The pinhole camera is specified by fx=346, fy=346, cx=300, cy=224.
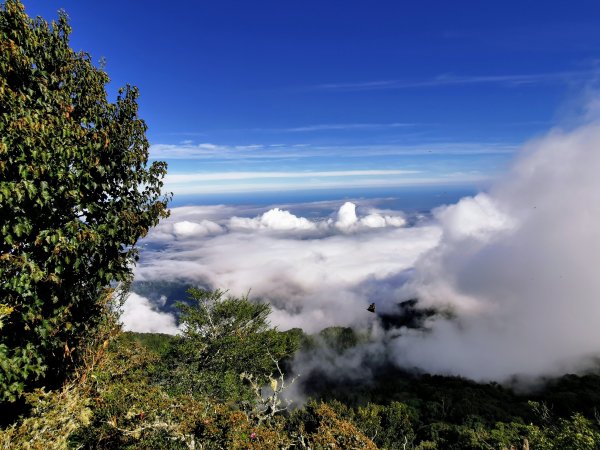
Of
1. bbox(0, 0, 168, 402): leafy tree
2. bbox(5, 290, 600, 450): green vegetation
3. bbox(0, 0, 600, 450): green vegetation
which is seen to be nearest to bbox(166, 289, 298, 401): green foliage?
bbox(5, 290, 600, 450): green vegetation

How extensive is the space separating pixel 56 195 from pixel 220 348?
21.8 metres

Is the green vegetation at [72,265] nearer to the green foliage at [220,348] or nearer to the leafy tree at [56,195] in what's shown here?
the leafy tree at [56,195]

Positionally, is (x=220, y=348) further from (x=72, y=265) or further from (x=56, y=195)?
(x=56, y=195)

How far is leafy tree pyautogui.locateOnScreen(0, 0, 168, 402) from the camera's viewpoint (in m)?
8.23

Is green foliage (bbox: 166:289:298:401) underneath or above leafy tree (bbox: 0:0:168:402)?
underneath

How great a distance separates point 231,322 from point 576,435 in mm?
26559

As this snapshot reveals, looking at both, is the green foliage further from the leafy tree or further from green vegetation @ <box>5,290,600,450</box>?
the leafy tree

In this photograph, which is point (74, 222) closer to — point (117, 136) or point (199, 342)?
point (117, 136)

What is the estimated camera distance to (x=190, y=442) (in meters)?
10.6

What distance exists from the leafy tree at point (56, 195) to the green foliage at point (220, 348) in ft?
42.6

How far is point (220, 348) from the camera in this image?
27.7 metres

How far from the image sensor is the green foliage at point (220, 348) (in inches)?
909

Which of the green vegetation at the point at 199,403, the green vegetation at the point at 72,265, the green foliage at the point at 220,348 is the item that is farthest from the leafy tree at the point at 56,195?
the green foliage at the point at 220,348

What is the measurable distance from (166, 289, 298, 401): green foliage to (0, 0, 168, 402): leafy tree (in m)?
13.0
